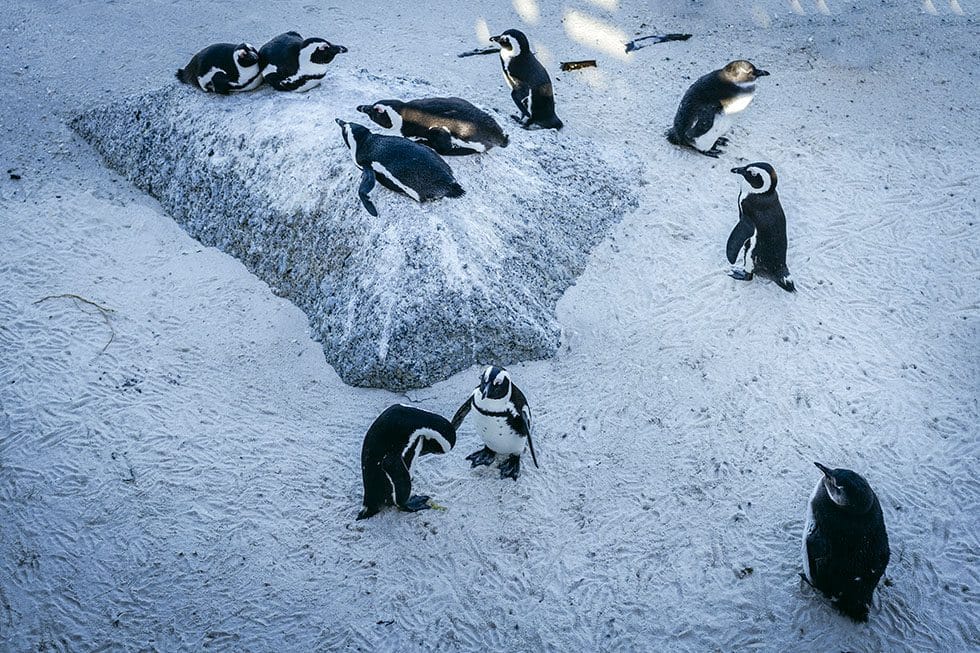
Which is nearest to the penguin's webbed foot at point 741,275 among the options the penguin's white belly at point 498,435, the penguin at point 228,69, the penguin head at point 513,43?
the penguin's white belly at point 498,435

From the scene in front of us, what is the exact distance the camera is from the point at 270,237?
17.3 ft

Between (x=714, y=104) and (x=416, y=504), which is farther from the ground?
(x=714, y=104)

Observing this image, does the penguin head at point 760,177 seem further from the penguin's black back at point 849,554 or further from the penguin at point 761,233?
the penguin's black back at point 849,554

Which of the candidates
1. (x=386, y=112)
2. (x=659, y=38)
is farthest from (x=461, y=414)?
(x=659, y=38)

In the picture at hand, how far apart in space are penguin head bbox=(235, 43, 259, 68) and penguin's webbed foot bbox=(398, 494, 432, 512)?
365cm

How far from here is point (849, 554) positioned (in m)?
3.38

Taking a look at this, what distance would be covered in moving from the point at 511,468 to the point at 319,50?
137 inches

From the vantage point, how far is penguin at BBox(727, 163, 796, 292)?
5102 millimetres

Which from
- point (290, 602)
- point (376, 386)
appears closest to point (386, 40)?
point (376, 386)

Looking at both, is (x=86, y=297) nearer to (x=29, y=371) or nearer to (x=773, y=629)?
(x=29, y=371)

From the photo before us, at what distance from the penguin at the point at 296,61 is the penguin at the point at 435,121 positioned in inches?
28.8

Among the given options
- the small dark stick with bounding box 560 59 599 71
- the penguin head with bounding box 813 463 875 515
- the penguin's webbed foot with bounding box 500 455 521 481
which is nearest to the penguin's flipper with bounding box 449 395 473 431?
the penguin's webbed foot with bounding box 500 455 521 481

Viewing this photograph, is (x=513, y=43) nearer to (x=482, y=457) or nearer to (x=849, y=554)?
(x=482, y=457)

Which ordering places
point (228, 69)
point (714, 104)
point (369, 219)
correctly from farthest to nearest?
A: point (714, 104)
point (228, 69)
point (369, 219)
